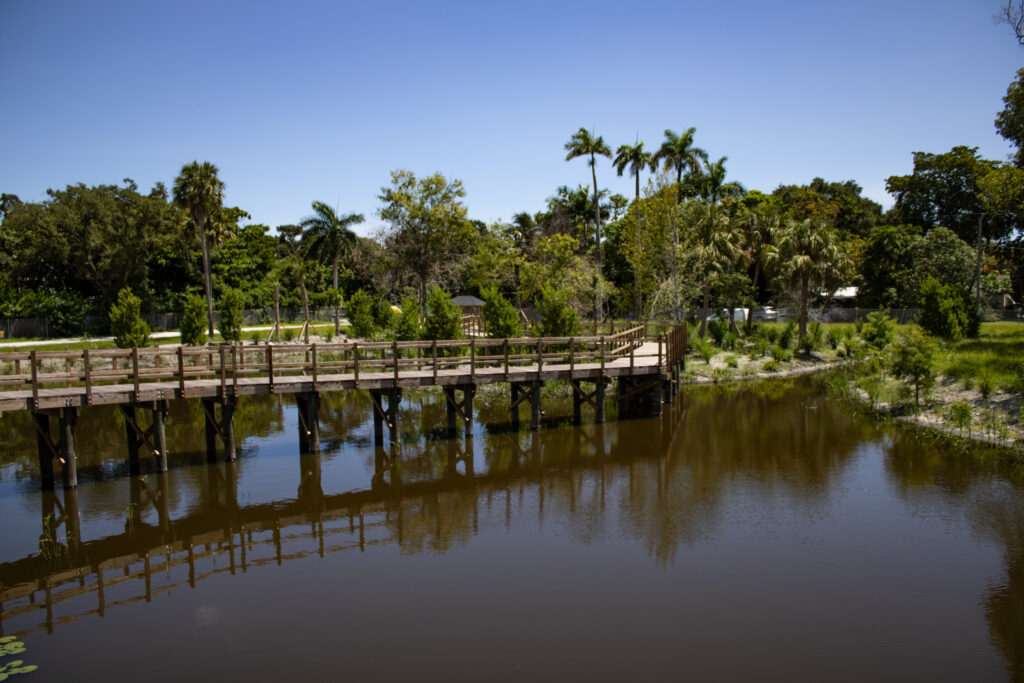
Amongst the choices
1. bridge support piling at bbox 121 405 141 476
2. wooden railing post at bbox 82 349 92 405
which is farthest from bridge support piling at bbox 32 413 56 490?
bridge support piling at bbox 121 405 141 476

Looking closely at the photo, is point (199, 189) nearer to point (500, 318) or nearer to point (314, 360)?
point (500, 318)

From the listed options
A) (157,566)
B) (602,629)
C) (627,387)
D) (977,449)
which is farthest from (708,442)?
(157,566)

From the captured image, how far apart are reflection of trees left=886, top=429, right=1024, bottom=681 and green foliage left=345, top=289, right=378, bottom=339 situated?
27637 millimetres

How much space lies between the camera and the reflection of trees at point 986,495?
11.1 meters

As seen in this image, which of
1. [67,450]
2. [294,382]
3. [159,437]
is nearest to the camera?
[67,450]

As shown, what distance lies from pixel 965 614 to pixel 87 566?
15.4m

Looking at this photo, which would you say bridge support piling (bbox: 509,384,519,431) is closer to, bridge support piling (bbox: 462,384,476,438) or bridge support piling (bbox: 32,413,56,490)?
bridge support piling (bbox: 462,384,476,438)

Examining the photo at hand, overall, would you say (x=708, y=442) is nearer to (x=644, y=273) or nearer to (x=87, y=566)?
(x=87, y=566)

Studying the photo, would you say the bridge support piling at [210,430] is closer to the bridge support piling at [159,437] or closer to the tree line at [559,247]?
the bridge support piling at [159,437]

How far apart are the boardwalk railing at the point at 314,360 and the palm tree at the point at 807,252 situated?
12785mm

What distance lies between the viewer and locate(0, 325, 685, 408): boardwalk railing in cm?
1858

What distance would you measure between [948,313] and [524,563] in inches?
1201

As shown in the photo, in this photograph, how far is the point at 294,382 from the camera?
818 inches

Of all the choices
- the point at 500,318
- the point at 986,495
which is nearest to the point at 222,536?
the point at 500,318
